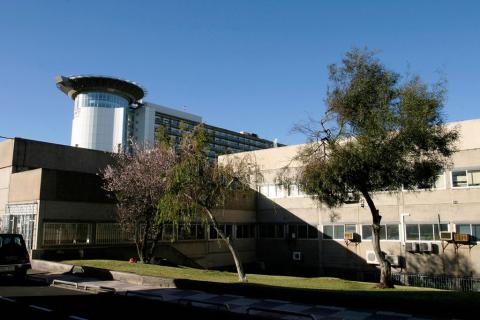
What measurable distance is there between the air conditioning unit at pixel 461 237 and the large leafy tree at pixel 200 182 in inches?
649

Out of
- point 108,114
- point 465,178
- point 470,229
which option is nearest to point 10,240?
point 470,229

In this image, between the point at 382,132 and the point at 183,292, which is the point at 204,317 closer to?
the point at 183,292

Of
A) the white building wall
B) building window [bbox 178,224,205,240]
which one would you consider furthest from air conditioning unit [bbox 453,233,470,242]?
the white building wall

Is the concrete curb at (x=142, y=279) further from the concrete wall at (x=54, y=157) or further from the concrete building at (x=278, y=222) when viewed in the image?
the concrete wall at (x=54, y=157)

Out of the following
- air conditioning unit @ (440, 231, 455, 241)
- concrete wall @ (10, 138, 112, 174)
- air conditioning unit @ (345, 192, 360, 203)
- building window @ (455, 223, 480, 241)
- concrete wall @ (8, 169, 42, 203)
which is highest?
concrete wall @ (10, 138, 112, 174)

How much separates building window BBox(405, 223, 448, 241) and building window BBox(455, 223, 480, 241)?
2.75 feet

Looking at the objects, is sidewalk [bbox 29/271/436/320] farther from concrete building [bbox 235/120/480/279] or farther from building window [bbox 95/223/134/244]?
concrete building [bbox 235/120/480/279]

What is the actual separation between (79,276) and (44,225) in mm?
7530

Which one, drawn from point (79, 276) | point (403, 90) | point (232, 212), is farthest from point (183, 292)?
point (232, 212)

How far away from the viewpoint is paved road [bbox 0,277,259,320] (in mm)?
11148

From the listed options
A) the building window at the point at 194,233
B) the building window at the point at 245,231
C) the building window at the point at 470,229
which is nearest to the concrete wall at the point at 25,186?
the building window at the point at 194,233

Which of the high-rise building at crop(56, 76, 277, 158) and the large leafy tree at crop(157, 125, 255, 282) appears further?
the high-rise building at crop(56, 76, 277, 158)

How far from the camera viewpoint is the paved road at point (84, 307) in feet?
36.6

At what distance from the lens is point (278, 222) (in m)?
40.3
